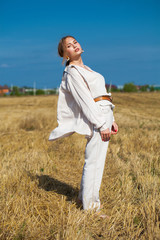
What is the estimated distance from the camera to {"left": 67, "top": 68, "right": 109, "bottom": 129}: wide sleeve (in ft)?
8.11

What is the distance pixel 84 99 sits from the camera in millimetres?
2504

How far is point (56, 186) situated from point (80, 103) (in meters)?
1.50

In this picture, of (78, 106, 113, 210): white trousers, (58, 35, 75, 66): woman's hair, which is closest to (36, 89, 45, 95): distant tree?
(58, 35, 75, 66): woman's hair

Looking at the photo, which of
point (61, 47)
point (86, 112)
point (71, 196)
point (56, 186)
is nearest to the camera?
point (86, 112)

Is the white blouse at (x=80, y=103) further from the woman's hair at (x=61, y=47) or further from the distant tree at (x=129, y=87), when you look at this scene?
the distant tree at (x=129, y=87)

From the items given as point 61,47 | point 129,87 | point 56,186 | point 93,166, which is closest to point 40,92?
point 129,87

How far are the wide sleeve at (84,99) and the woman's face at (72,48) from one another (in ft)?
0.75

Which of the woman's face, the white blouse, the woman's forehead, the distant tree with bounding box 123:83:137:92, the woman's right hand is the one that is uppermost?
the distant tree with bounding box 123:83:137:92

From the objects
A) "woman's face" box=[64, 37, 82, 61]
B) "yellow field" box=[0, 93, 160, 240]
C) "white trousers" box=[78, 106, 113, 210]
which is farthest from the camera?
"woman's face" box=[64, 37, 82, 61]

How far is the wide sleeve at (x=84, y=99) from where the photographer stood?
247cm

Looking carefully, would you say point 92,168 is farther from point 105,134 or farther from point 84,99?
point 84,99

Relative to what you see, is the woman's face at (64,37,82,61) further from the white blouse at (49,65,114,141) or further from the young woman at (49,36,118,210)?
the white blouse at (49,65,114,141)

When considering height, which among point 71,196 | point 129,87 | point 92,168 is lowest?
point 71,196

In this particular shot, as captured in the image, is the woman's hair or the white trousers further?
the woman's hair
